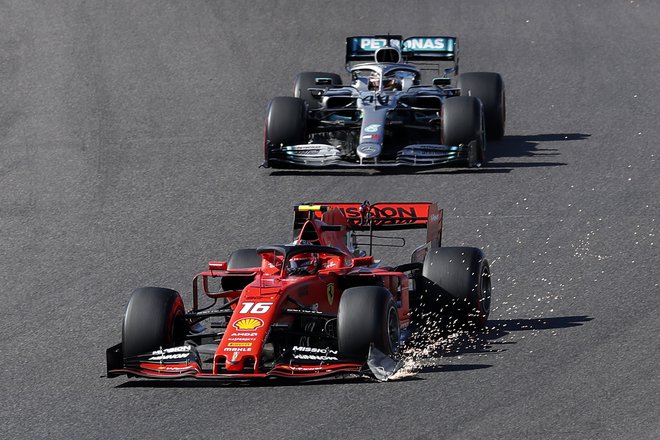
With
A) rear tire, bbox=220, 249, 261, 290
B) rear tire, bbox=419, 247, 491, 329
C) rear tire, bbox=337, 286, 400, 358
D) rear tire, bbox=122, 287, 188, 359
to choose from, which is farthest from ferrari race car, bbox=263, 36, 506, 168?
rear tire, bbox=337, 286, 400, 358

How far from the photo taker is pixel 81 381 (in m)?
12.5

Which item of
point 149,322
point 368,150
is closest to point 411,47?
point 368,150

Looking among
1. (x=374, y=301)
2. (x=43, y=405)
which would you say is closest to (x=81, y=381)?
(x=43, y=405)

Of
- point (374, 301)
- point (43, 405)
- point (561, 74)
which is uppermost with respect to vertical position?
point (561, 74)

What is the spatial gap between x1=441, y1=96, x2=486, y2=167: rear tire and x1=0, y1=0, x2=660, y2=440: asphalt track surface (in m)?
0.43

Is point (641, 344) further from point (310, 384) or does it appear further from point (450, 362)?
point (310, 384)

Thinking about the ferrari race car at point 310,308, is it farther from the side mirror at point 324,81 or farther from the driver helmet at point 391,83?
the side mirror at point 324,81

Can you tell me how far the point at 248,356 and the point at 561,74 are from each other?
16.4 m

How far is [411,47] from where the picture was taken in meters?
23.4

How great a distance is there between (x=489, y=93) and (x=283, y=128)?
3.54 metres

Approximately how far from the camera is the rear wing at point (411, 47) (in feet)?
75.9

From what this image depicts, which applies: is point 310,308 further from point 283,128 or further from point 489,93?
point 489,93

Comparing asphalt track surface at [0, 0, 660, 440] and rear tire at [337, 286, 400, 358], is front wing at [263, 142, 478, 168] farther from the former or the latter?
rear tire at [337, 286, 400, 358]

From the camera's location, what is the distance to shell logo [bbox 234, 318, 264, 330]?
38.6 feet
